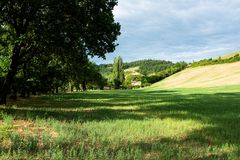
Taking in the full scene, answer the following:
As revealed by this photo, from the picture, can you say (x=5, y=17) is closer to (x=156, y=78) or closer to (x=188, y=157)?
(x=188, y=157)

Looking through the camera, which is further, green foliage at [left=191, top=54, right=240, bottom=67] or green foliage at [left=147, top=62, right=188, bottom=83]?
green foliage at [left=147, top=62, right=188, bottom=83]

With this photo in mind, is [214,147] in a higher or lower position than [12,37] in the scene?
lower

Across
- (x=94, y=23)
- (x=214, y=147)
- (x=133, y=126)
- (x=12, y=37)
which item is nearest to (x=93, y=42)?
(x=94, y=23)

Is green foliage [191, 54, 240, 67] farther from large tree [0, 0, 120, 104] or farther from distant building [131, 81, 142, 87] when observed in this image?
large tree [0, 0, 120, 104]

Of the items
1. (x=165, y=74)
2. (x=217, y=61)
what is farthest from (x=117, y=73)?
(x=217, y=61)

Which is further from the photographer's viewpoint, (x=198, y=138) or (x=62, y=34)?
(x=62, y=34)

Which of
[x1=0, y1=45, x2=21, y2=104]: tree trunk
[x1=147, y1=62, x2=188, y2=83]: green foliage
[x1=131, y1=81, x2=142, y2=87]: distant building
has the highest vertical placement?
[x1=147, y1=62, x2=188, y2=83]: green foliage

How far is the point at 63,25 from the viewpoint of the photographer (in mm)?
25562

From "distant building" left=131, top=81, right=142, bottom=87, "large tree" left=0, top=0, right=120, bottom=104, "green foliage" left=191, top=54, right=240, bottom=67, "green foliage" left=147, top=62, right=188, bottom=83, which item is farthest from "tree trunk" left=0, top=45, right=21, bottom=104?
"distant building" left=131, top=81, right=142, bottom=87

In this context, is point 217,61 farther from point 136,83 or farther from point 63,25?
point 63,25

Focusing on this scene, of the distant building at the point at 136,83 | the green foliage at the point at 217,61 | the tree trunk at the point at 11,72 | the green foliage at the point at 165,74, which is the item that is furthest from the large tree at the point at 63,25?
the distant building at the point at 136,83

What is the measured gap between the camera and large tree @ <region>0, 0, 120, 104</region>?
82.4 ft

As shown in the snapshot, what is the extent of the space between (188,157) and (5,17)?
68.5 ft

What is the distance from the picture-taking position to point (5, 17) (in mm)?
26469
